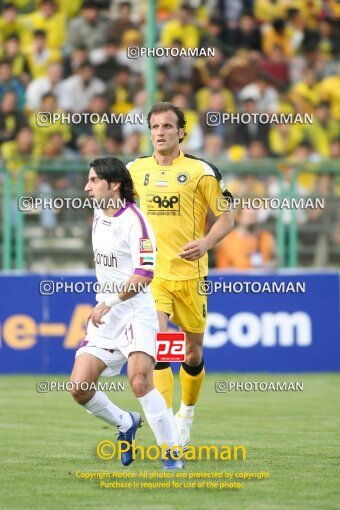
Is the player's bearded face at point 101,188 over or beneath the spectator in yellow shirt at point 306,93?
beneath

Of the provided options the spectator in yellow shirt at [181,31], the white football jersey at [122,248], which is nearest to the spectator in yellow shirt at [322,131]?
the spectator in yellow shirt at [181,31]

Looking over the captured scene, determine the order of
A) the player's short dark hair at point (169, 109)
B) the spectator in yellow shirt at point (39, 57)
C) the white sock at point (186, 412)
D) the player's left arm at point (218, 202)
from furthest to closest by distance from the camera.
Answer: the spectator in yellow shirt at point (39, 57) < the white sock at point (186, 412) < the player's left arm at point (218, 202) < the player's short dark hair at point (169, 109)

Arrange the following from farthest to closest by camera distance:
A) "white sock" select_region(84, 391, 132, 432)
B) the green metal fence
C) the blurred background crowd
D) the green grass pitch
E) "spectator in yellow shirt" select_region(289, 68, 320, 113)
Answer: "spectator in yellow shirt" select_region(289, 68, 320, 113)
the blurred background crowd
the green metal fence
"white sock" select_region(84, 391, 132, 432)
the green grass pitch

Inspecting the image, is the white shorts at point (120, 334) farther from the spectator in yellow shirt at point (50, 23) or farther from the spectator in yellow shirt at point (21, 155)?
the spectator in yellow shirt at point (50, 23)

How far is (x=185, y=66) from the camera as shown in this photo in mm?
20281

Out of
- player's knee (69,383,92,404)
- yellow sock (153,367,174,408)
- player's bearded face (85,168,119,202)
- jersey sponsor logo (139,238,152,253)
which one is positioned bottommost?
yellow sock (153,367,174,408)

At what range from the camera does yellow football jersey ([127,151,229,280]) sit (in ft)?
32.4

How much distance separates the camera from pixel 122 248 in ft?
28.3

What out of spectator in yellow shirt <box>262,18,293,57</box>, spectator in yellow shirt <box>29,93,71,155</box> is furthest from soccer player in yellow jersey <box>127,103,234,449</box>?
spectator in yellow shirt <box>262,18,293,57</box>

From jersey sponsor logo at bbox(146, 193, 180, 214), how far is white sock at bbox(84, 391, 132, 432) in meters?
1.72

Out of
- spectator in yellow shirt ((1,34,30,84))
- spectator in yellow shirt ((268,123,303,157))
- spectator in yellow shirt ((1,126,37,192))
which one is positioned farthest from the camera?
spectator in yellow shirt ((1,34,30,84))

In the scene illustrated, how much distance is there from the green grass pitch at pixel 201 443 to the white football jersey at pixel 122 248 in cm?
129

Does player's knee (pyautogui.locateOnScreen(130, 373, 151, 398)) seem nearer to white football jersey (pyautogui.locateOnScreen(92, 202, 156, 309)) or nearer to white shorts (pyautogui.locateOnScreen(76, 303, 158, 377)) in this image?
white shorts (pyautogui.locateOnScreen(76, 303, 158, 377))

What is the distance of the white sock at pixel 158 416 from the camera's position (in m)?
8.55
